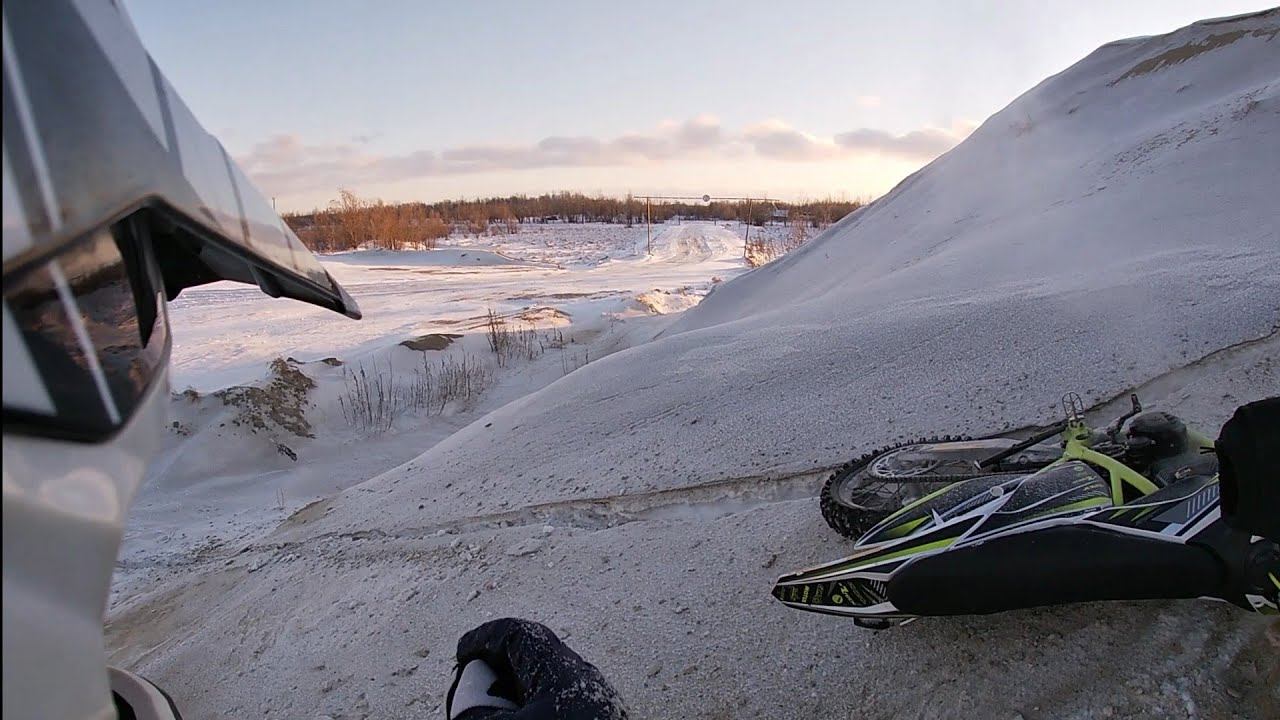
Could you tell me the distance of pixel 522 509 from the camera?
3.84m

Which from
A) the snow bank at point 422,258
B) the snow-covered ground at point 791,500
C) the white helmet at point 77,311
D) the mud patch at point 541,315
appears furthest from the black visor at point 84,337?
the snow bank at point 422,258

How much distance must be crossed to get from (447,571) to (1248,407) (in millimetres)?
2781

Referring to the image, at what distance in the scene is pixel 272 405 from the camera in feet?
25.7

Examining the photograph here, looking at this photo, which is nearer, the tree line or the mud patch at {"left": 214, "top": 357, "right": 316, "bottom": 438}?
the mud patch at {"left": 214, "top": 357, "right": 316, "bottom": 438}

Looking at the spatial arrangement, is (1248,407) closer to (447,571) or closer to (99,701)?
(99,701)

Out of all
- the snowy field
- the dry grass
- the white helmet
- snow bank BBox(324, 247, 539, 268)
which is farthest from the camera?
snow bank BBox(324, 247, 539, 268)

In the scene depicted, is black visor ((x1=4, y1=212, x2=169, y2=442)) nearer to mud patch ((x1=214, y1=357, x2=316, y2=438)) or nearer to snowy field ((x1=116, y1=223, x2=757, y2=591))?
snowy field ((x1=116, y1=223, x2=757, y2=591))

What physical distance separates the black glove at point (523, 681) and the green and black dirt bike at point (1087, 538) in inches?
38.7

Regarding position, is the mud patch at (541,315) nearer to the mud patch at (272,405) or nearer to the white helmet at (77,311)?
the mud patch at (272,405)

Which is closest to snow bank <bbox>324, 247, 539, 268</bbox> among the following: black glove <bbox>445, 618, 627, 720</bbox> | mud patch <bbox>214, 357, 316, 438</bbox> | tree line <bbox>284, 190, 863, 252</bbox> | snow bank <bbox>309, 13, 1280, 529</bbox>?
tree line <bbox>284, 190, 863, 252</bbox>

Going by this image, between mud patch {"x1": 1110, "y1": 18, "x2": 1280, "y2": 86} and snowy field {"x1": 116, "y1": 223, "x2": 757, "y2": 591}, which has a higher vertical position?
mud patch {"x1": 1110, "y1": 18, "x2": 1280, "y2": 86}

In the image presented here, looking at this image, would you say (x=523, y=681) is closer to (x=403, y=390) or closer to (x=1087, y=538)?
(x=1087, y=538)

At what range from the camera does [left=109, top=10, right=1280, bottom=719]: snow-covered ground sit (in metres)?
2.21

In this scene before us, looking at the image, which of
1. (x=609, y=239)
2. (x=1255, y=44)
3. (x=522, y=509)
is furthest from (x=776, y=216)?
(x=522, y=509)
